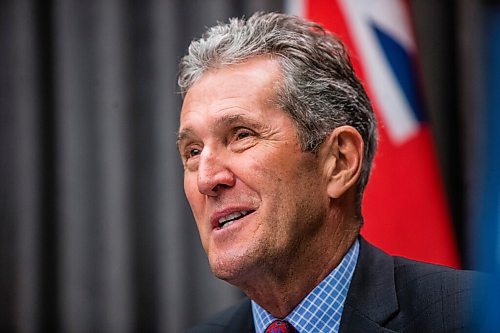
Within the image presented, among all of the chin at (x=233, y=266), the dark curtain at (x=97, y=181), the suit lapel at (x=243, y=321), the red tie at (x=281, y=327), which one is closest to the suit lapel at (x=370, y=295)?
the red tie at (x=281, y=327)

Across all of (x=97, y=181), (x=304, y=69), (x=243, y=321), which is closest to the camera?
(x=304, y=69)

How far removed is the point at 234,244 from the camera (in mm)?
1673

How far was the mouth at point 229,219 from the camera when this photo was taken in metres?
1.69

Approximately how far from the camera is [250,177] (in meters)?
1.68

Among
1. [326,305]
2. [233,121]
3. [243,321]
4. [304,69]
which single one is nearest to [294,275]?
[326,305]

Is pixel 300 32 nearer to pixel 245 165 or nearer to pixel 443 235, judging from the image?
pixel 245 165

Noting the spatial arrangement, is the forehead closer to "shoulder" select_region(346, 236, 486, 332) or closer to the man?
the man

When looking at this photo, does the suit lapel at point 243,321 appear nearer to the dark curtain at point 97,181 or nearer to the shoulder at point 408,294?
the shoulder at point 408,294

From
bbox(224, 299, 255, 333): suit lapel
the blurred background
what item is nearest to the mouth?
bbox(224, 299, 255, 333): suit lapel

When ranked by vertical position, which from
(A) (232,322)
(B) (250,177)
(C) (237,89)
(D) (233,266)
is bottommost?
(A) (232,322)

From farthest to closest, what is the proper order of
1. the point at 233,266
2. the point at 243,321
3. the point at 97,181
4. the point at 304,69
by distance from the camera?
the point at 97,181
the point at 243,321
the point at 304,69
the point at 233,266

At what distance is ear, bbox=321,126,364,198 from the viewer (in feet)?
5.87

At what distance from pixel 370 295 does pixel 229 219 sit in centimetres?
41

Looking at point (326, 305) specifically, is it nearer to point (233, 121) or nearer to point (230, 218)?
point (230, 218)
